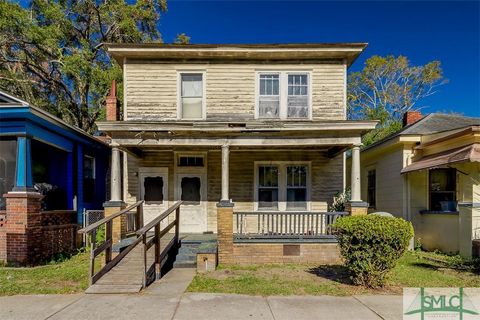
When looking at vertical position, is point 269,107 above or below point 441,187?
above

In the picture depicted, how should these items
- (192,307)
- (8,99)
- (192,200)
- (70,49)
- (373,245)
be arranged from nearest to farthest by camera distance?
(192,307), (373,245), (8,99), (192,200), (70,49)

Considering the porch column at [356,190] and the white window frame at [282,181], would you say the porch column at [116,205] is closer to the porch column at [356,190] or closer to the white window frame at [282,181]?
the white window frame at [282,181]

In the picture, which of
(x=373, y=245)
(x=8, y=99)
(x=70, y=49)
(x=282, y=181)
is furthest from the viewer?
(x=70, y=49)

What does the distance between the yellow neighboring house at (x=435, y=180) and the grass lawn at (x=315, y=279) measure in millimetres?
1235

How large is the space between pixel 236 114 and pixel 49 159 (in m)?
6.16

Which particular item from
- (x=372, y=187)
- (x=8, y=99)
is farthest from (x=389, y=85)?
(x=8, y=99)

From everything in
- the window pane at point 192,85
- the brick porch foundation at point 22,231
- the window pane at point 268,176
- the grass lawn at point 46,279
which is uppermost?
the window pane at point 192,85

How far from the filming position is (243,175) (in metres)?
10.8

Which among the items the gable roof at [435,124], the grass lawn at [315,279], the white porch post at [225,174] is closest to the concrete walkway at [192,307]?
the grass lawn at [315,279]

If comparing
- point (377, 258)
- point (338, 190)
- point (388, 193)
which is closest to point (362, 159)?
point (388, 193)

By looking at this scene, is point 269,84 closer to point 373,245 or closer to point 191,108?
point 191,108

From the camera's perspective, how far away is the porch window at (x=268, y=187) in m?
10.7

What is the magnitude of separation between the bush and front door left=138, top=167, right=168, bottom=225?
21.4 feet

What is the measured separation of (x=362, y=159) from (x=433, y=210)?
462 cm
